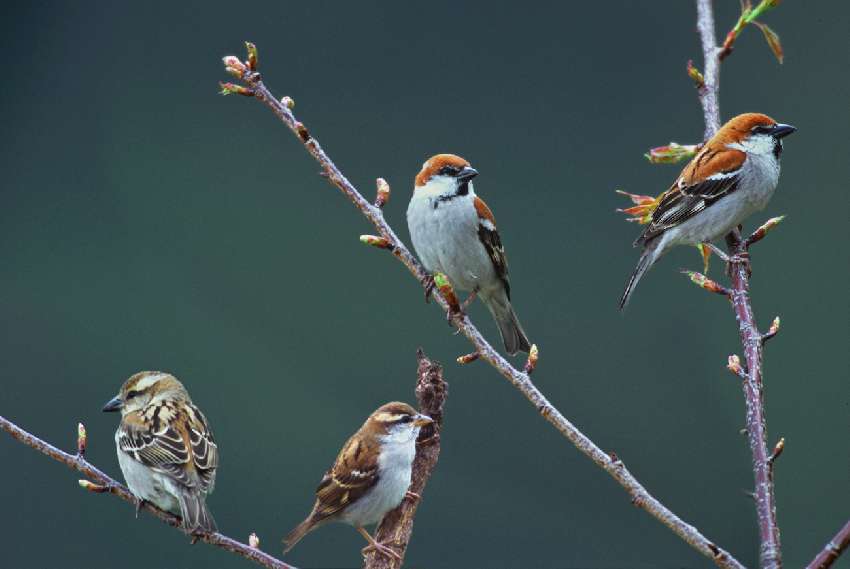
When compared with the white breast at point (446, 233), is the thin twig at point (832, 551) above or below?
below

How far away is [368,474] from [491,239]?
1.18 meters

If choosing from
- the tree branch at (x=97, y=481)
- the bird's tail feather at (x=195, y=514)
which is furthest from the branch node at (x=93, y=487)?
the bird's tail feather at (x=195, y=514)

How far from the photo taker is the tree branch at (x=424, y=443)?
1828mm

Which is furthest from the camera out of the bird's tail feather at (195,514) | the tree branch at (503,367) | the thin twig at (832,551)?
the bird's tail feather at (195,514)

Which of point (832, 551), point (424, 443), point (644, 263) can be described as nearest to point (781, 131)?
point (644, 263)

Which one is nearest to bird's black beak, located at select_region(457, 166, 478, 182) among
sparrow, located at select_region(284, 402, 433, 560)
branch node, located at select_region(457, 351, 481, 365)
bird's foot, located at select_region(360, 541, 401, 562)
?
sparrow, located at select_region(284, 402, 433, 560)

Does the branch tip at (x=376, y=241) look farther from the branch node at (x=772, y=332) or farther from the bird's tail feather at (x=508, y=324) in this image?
the bird's tail feather at (x=508, y=324)

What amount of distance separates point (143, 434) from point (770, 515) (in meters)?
2.26

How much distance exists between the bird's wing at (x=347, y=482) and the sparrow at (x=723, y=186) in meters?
1.02

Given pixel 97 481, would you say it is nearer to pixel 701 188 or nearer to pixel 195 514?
pixel 195 514

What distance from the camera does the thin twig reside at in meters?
1.40

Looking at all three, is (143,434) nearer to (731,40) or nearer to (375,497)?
(375,497)

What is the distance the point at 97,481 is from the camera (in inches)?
88.7

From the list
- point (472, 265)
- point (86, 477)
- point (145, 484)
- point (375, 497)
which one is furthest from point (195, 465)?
point (472, 265)
